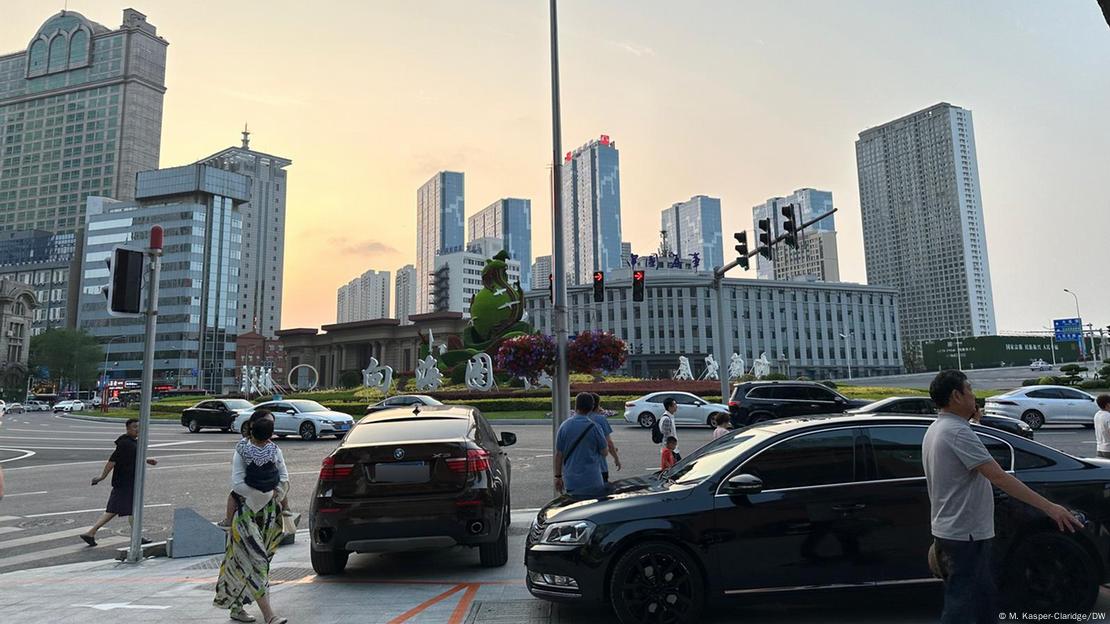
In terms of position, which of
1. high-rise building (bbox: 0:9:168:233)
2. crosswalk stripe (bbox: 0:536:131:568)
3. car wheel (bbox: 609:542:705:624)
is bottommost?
crosswalk stripe (bbox: 0:536:131:568)

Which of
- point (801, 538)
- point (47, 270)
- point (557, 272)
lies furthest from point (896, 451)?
point (47, 270)

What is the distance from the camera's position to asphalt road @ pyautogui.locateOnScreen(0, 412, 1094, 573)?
31.3 feet

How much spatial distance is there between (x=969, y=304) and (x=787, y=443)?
165733mm

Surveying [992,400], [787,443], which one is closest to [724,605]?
[787,443]

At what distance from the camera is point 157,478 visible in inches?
597

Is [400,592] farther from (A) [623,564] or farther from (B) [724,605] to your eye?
(B) [724,605]

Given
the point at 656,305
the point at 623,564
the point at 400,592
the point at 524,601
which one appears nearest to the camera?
the point at 623,564

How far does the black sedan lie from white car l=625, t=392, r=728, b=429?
20123mm

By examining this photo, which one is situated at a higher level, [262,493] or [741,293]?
[741,293]

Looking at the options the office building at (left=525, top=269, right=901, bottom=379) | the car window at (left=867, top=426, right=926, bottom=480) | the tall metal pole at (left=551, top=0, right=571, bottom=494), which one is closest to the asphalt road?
the tall metal pole at (left=551, top=0, right=571, bottom=494)

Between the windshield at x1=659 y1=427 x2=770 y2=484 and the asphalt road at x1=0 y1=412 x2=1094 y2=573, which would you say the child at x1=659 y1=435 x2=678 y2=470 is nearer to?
the asphalt road at x1=0 y1=412 x2=1094 y2=573

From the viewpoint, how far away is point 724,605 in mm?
5094

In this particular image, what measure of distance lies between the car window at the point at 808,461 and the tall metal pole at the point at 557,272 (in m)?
→ 6.20

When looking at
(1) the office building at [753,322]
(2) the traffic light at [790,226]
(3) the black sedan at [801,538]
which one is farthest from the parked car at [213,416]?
(1) the office building at [753,322]
